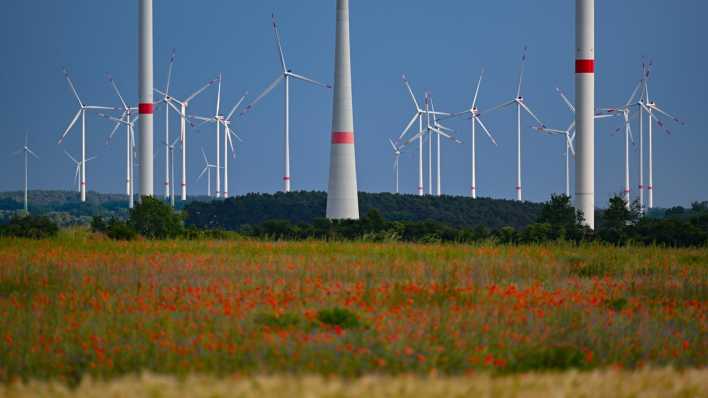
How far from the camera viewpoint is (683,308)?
74.0ft

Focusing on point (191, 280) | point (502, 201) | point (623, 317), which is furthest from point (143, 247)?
point (502, 201)

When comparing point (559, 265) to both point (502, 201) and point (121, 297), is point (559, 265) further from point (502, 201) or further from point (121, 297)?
point (502, 201)

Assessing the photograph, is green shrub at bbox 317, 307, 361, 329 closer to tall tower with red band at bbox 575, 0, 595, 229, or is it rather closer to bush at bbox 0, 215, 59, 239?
bush at bbox 0, 215, 59, 239

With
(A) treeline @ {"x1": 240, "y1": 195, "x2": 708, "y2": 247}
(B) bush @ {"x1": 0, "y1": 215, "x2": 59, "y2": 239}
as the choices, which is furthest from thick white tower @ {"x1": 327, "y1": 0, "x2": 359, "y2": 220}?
(B) bush @ {"x1": 0, "y1": 215, "x2": 59, "y2": 239}

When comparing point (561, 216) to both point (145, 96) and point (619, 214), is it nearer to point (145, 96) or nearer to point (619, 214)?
point (619, 214)

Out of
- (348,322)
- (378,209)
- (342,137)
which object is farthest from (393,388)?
(378,209)

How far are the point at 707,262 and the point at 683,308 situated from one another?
12.1 meters

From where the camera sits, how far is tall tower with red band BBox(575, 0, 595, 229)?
53594 millimetres

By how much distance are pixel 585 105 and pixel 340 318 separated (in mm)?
39034

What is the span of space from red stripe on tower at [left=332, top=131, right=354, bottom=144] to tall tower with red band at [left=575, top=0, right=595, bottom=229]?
11.3m

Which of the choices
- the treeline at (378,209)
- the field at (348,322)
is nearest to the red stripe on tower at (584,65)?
the field at (348,322)

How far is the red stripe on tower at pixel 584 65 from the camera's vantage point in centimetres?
5362

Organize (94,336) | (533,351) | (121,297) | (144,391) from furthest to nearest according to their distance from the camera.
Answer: (121,297), (94,336), (533,351), (144,391)

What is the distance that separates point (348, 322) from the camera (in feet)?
58.4
